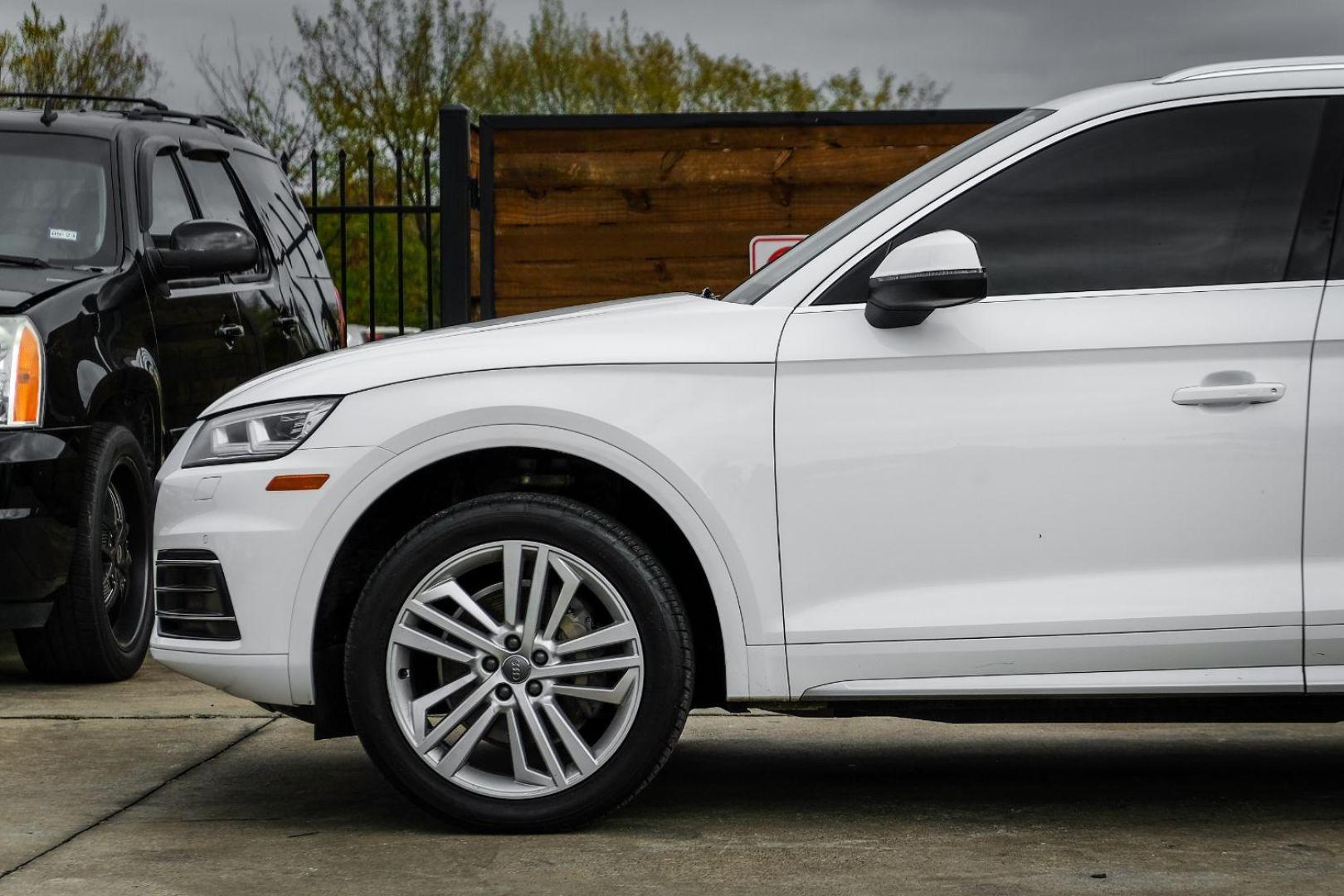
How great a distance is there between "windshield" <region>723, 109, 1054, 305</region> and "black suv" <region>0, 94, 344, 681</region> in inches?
105

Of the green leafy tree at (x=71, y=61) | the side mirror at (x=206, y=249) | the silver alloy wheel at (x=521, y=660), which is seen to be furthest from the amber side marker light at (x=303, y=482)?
the green leafy tree at (x=71, y=61)

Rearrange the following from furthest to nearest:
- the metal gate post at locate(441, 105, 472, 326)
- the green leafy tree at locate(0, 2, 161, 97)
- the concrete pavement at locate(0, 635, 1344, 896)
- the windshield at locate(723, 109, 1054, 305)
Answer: the green leafy tree at locate(0, 2, 161, 97), the metal gate post at locate(441, 105, 472, 326), the windshield at locate(723, 109, 1054, 305), the concrete pavement at locate(0, 635, 1344, 896)

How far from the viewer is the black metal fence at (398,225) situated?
386 inches

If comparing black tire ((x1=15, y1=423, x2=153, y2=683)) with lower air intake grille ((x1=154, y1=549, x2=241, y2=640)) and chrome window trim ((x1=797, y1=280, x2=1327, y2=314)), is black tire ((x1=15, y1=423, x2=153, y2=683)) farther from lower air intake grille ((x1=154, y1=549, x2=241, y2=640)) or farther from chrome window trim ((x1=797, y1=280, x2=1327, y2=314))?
chrome window trim ((x1=797, y1=280, x2=1327, y2=314))

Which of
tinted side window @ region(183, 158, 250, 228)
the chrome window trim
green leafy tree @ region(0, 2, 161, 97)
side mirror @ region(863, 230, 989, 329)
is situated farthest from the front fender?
green leafy tree @ region(0, 2, 161, 97)

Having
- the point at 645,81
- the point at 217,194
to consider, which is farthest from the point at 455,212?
the point at 645,81

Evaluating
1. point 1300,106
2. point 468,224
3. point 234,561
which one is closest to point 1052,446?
point 1300,106

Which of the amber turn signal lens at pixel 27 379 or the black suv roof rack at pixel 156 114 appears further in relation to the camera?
the black suv roof rack at pixel 156 114

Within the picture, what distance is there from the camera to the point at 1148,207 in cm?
446

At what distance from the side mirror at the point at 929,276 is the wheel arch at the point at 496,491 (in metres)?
0.69

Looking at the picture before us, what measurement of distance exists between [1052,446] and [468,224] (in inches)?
241

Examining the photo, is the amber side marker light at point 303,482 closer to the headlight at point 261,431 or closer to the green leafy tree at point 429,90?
the headlight at point 261,431

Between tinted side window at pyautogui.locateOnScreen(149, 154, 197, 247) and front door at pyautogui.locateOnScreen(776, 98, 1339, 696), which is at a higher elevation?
tinted side window at pyautogui.locateOnScreen(149, 154, 197, 247)

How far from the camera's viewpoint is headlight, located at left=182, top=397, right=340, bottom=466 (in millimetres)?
4438
